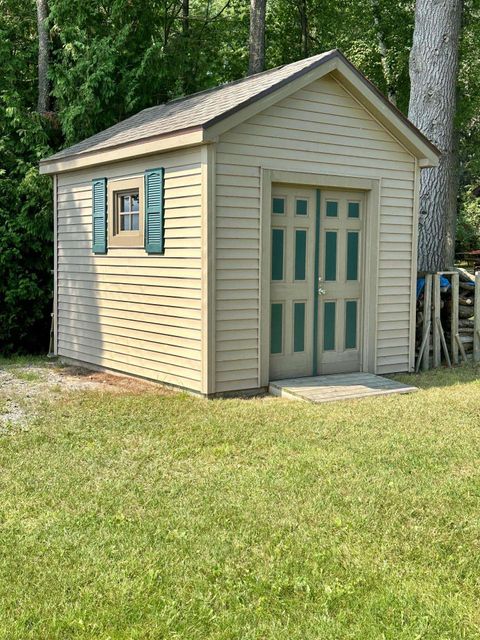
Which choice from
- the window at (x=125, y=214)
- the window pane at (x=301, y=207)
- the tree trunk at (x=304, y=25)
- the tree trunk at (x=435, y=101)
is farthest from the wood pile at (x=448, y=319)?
the tree trunk at (x=304, y=25)

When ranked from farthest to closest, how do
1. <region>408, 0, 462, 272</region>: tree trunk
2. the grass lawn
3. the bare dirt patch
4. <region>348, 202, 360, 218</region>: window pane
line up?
<region>408, 0, 462, 272</region>: tree trunk
<region>348, 202, 360, 218</region>: window pane
the bare dirt patch
the grass lawn

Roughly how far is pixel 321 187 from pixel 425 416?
124 inches

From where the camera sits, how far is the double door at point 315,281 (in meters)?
8.60

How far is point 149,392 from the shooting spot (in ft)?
27.3

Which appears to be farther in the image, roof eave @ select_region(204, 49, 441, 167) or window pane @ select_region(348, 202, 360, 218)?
window pane @ select_region(348, 202, 360, 218)

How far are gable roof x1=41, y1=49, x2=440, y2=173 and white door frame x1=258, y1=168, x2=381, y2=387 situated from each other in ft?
2.69

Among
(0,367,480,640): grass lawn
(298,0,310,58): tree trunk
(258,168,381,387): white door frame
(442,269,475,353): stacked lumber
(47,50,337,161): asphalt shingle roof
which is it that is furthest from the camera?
(298,0,310,58): tree trunk

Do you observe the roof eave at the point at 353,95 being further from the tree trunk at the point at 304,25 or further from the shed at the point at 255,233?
the tree trunk at the point at 304,25

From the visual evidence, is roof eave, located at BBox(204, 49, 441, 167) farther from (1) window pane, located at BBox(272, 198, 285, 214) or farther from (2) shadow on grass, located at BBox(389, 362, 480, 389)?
(2) shadow on grass, located at BBox(389, 362, 480, 389)

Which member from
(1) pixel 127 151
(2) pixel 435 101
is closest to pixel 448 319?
(2) pixel 435 101

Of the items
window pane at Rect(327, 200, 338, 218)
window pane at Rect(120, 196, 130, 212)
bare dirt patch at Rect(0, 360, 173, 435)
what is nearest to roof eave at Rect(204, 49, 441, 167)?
window pane at Rect(327, 200, 338, 218)

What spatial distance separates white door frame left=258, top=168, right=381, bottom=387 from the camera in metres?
8.26

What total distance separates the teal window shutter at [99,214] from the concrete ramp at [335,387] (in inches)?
123

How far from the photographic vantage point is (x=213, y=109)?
8.24 meters
